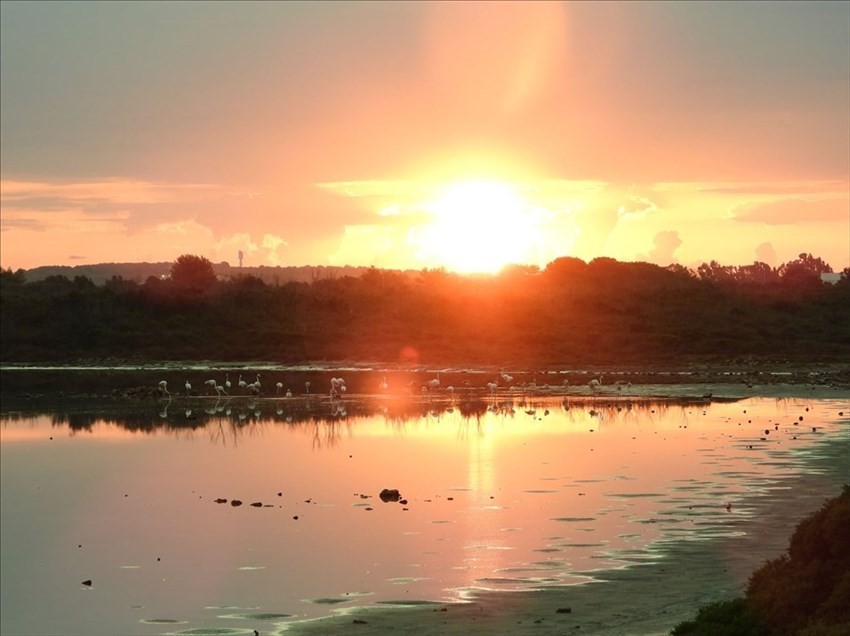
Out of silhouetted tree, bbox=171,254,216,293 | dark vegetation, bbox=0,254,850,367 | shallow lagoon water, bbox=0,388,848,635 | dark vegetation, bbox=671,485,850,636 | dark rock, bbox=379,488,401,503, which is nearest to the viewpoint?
dark vegetation, bbox=671,485,850,636

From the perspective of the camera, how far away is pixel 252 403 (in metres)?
46.8

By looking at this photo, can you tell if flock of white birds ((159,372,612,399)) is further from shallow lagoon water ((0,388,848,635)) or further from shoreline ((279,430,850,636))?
shoreline ((279,430,850,636))

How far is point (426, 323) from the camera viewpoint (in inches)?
3044

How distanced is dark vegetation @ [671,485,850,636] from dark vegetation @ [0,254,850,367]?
54.9 m

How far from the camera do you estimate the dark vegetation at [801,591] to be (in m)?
10.7

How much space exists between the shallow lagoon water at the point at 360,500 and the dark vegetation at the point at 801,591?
355 cm

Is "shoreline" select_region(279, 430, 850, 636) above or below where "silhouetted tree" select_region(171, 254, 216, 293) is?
below

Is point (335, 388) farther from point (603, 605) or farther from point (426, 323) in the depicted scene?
point (603, 605)

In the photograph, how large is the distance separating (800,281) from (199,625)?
8734 cm

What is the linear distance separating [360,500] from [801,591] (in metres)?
12.8

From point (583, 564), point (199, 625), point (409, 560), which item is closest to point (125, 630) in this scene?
point (199, 625)

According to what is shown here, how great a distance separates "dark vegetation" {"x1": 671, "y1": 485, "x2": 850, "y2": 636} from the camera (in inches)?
422

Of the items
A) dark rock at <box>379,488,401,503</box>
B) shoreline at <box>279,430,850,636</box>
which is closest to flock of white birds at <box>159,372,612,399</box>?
dark rock at <box>379,488,401,503</box>

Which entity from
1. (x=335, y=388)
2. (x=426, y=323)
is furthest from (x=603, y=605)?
(x=426, y=323)
